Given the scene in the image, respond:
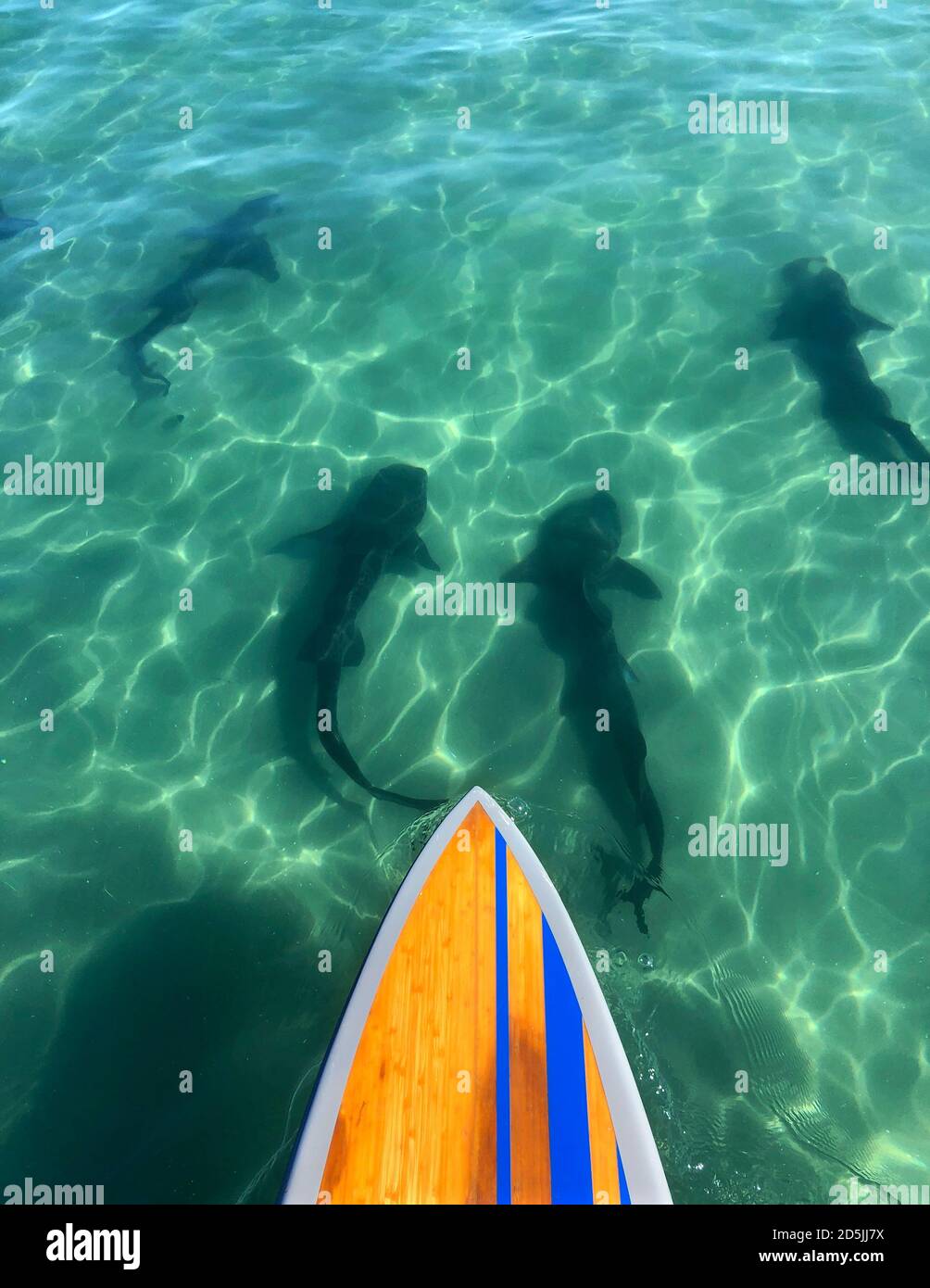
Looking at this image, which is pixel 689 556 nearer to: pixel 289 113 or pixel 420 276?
pixel 420 276

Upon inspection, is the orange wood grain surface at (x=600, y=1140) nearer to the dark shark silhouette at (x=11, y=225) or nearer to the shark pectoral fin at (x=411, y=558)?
the shark pectoral fin at (x=411, y=558)

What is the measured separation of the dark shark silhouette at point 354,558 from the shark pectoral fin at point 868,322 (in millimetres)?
5503

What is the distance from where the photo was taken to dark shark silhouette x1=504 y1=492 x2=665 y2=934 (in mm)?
7613

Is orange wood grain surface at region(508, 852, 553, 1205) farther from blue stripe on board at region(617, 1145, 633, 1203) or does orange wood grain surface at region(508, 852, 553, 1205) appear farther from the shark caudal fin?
the shark caudal fin

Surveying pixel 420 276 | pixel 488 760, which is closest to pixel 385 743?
pixel 488 760

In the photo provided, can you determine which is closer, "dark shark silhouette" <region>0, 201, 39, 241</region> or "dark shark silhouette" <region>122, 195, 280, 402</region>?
"dark shark silhouette" <region>122, 195, 280, 402</region>

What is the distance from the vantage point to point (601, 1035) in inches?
240

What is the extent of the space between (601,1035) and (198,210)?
1183 centimetres

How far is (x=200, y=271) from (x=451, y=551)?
18.9 ft

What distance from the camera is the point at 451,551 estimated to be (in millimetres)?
9320

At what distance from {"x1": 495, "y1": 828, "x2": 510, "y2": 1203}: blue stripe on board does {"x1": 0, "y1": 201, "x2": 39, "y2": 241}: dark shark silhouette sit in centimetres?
1099

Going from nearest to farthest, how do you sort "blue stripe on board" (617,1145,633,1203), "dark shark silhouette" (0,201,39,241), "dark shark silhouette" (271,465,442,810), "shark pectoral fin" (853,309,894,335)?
"blue stripe on board" (617,1145,633,1203), "dark shark silhouette" (271,465,442,810), "shark pectoral fin" (853,309,894,335), "dark shark silhouette" (0,201,39,241)

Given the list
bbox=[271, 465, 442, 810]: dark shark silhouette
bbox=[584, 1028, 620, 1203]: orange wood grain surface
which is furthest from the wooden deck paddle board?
bbox=[271, 465, 442, 810]: dark shark silhouette

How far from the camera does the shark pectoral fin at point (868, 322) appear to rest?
1070 cm
